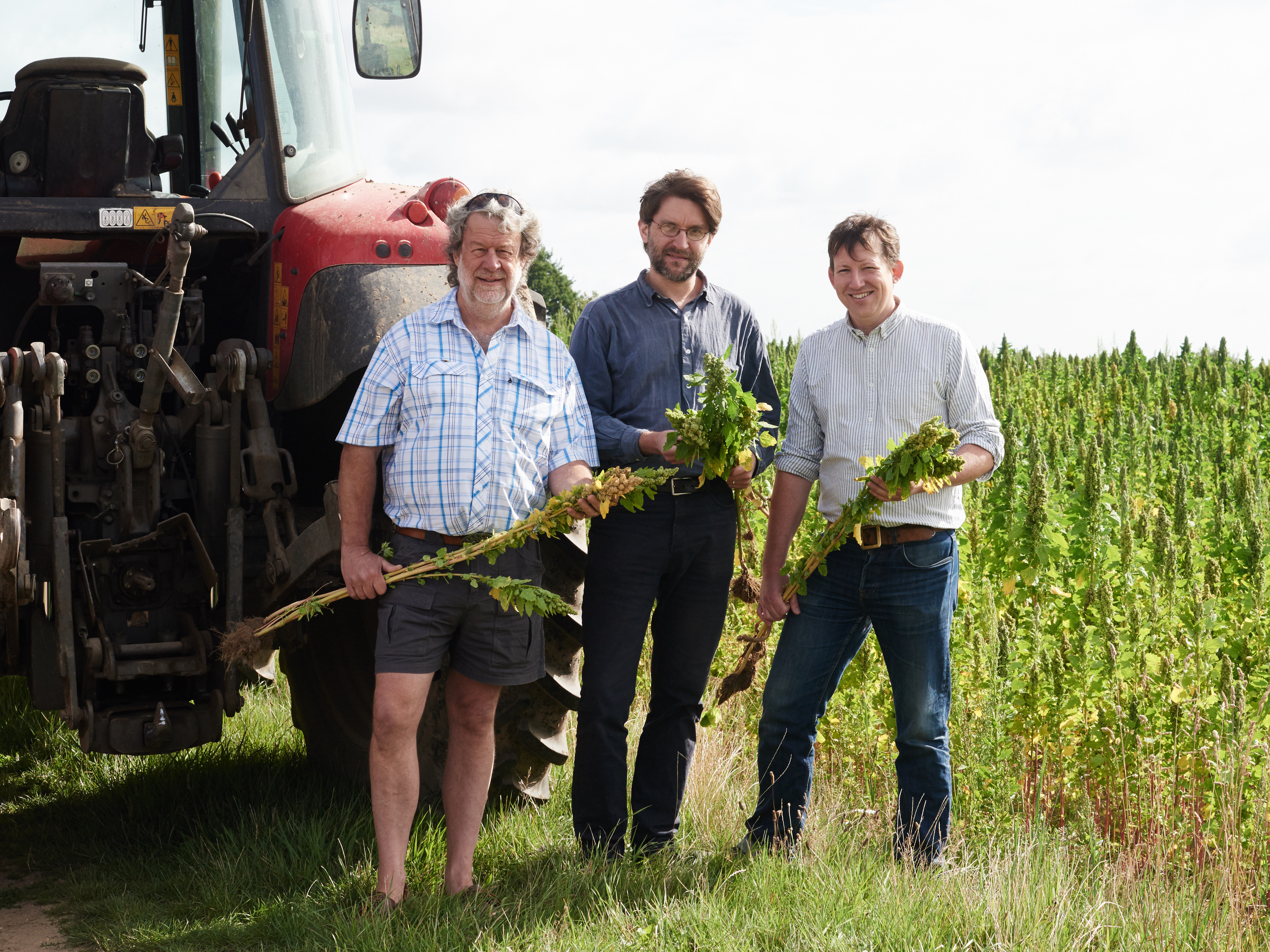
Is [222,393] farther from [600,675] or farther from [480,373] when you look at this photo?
[600,675]

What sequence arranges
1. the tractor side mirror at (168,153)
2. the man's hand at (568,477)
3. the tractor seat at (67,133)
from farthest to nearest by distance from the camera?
the tractor side mirror at (168,153), the tractor seat at (67,133), the man's hand at (568,477)

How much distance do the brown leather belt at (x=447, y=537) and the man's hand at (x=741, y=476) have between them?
0.71m

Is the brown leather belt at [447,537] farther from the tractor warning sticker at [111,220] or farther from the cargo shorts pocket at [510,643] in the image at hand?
the tractor warning sticker at [111,220]

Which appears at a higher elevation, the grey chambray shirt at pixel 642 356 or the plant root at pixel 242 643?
the grey chambray shirt at pixel 642 356

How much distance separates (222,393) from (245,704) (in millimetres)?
2291

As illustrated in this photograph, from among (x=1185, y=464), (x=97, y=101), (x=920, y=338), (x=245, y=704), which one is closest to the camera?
(x=920, y=338)

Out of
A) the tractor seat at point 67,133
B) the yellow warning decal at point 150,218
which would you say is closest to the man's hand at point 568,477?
the yellow warning decal at point 150,218

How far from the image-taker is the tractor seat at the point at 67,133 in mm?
4441

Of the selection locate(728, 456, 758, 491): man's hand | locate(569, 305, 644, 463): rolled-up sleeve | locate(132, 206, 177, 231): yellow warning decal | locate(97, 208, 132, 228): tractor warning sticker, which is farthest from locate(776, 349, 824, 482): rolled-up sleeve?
locate(97, 208, 132, 228): tractor warning sticker

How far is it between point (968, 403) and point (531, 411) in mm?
1209

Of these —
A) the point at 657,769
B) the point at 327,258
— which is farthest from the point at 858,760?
the point at 327,258

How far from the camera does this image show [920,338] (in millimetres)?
3631

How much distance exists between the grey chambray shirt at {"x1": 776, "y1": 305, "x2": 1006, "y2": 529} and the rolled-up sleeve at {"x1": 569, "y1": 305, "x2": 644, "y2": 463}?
20.5 inches

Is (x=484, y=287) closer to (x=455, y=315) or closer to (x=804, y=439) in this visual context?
(x=455, y=315)
